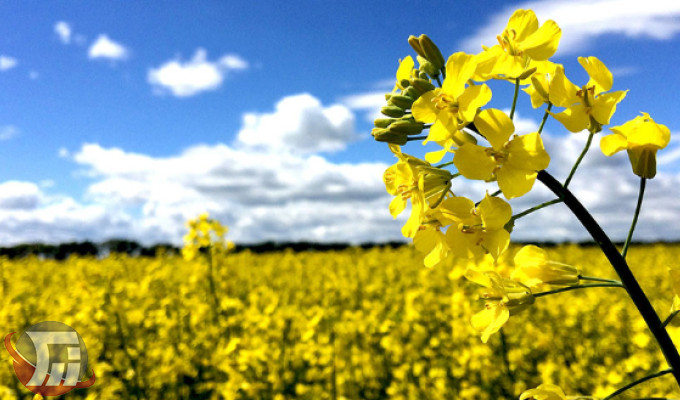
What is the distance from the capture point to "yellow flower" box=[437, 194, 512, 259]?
0.98 m

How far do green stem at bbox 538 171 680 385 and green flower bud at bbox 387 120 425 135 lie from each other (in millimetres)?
262

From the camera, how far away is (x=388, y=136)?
110cm

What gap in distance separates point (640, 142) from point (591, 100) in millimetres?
146

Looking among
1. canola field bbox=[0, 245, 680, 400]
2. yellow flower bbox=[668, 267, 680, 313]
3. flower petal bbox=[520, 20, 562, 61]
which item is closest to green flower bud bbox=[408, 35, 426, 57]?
flower petal bbox=[520, 20, 562, 61]

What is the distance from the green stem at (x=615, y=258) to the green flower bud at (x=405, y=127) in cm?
26

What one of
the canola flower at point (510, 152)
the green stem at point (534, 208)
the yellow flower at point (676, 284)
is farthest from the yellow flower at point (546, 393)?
the green stem at point (534, 208)

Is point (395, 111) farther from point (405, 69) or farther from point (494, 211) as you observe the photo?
point (494, 211)

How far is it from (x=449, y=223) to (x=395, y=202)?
0.46 feet

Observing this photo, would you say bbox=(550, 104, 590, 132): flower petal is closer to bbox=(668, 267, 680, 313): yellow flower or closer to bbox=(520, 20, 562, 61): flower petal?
bbox=(520, 20, 562, 61): flower petal

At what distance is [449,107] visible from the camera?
3.24 feet

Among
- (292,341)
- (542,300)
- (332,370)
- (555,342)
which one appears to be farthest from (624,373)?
(292,341)

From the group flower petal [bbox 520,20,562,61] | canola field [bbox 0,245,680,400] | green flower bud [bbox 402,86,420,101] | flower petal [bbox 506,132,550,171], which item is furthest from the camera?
canola field [bbox 0,245,680,400]

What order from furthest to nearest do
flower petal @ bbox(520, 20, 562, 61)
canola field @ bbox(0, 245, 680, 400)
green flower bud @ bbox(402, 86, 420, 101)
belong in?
canola field @ bbox(0, 245, 680, 400) < green flower bud @ bbox(402, 86, 420, 101) < flower petal @ bbox(520, 20, 562, 61)

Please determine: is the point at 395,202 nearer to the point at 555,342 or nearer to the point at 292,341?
the point at 292,341
